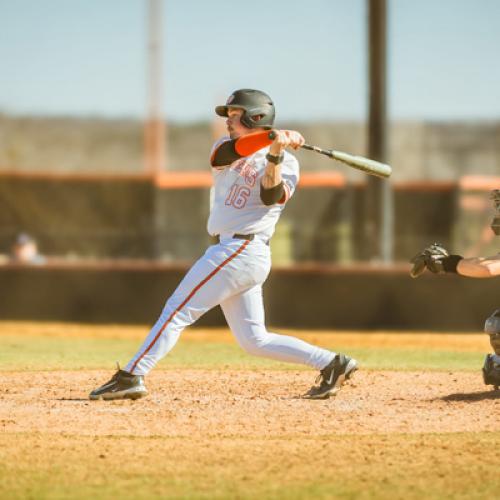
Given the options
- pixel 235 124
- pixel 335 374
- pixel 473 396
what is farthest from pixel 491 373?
pixel 235 124

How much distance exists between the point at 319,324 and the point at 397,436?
8262mm

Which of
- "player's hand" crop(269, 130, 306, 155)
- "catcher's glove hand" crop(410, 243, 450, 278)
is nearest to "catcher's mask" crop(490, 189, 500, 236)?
"catcher's glove hand" crop(410, 243, 450, 278)

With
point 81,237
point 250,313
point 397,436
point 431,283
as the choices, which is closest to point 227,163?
point 250,313

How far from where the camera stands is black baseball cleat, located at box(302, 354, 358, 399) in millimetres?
7035

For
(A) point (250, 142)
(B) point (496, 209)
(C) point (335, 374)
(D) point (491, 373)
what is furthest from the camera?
(D) point (491, 373)

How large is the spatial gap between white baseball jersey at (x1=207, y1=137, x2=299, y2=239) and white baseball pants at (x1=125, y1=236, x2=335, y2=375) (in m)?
0.09

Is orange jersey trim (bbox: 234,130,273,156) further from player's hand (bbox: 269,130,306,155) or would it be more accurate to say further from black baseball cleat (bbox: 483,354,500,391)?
black baseball cleat (bbox: 483,354,500,391)

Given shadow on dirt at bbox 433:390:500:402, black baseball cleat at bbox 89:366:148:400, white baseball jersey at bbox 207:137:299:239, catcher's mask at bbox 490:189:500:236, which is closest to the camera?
white baseball jersey at bbox 207:137:299:239

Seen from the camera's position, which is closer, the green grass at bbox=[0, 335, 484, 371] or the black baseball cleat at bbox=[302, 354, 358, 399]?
the black baseball cleat at bbox=[302, 354, 358, 399]

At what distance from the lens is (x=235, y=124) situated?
22.1 feet

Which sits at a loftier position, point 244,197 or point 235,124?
point 235,124

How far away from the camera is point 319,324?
14.3 m

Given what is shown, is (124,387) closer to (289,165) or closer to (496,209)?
(289,165)

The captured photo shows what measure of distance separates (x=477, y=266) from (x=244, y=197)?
1.43m
